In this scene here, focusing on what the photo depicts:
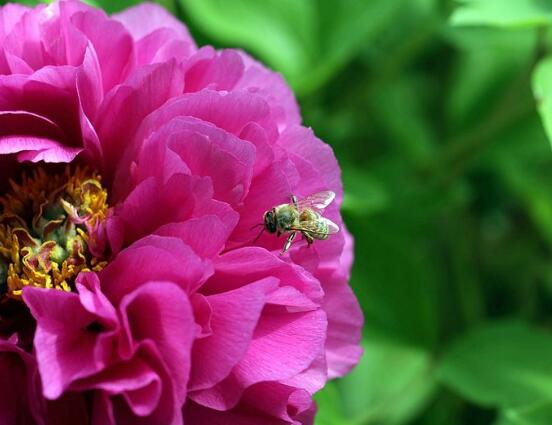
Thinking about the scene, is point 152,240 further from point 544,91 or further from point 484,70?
point 484,70

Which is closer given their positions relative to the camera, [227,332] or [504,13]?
[227,332]

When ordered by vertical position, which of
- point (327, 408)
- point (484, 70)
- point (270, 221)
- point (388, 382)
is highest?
point (270, 221)

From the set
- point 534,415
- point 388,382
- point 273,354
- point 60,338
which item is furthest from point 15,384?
point 388,382

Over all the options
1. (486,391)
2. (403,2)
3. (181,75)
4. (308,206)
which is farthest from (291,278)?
(403,2)

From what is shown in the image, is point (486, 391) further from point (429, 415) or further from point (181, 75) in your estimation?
point (181, 75)

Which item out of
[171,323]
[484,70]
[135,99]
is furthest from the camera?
[484,70]

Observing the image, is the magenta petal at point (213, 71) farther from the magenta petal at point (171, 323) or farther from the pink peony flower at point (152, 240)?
the magenta petal at point (171, 323)
